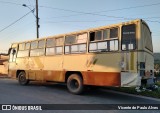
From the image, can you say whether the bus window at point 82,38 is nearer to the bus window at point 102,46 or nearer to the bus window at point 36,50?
the bus window at point 102,46

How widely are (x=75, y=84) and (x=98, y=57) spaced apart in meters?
2.17

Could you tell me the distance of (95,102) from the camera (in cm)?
1069

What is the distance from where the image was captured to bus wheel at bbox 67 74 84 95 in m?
12.6

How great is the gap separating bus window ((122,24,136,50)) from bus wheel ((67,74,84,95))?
2.94 m

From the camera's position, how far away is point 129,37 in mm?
10891

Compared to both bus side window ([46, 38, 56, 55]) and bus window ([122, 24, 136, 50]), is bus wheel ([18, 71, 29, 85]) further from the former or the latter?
bus window ([122, 24, 136, 50])

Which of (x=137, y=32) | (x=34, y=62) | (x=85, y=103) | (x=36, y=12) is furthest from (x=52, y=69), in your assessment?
(x=36, y=12)

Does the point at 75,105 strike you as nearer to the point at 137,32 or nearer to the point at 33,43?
the point at 137,32

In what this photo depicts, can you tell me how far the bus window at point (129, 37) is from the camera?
1075 cm

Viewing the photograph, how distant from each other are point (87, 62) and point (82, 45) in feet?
3.08

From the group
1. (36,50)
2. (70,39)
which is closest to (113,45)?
(70,39)

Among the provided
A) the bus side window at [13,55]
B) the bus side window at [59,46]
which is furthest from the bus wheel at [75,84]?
the bus side window at [13,55]

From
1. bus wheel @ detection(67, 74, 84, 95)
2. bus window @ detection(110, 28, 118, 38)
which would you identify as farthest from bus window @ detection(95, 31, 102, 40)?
bus wheel @ detection(67, 74, 84, 95)

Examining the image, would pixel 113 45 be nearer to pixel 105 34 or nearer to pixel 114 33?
pixel 114 33
